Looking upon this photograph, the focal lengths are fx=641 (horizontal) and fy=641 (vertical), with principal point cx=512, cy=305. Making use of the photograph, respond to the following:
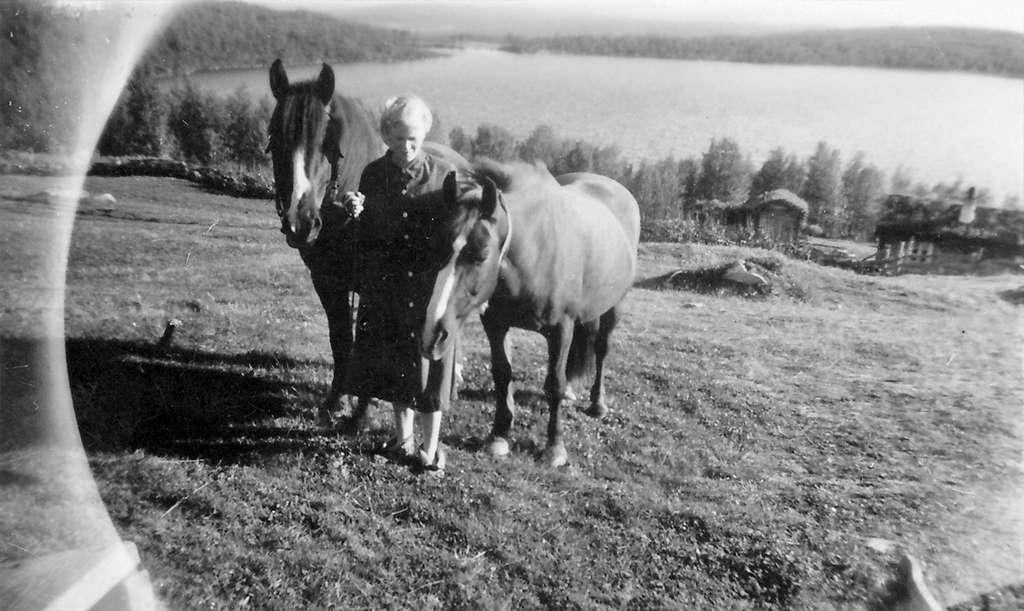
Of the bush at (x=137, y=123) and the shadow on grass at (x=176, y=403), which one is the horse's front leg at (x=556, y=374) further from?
the bush at (x=137, y=123)

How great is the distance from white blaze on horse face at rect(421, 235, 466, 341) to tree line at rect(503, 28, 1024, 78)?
86cm

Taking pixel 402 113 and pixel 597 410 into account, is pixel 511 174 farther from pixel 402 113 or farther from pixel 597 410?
pixel 597 410

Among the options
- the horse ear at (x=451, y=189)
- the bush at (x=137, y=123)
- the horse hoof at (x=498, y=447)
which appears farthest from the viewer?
the horse hoof at (x=498, y=447)

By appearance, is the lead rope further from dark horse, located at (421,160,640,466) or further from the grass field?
the grass field

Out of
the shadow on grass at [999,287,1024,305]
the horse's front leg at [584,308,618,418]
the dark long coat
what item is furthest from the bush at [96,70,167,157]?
the shadow on grass at [999,287,1024,305]

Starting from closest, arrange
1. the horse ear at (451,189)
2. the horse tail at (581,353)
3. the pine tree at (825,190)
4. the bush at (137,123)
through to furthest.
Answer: the horse ear at (451,189) < the pine tree at (825,190) < the bush at (137,123) < the horse tail at (581,353)

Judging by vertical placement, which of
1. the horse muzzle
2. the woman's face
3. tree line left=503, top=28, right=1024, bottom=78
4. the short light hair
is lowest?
the horse muzzle

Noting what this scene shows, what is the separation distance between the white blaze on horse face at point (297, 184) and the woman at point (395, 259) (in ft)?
0.45

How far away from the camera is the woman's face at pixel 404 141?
184cm

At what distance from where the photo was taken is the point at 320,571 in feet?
6.21

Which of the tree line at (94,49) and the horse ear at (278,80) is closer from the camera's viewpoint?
the horse ear at (278,80)

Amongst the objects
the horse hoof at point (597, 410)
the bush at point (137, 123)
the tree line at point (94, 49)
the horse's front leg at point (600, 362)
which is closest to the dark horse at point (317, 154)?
the tree line at point (94, 49)

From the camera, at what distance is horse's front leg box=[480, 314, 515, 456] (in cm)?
235

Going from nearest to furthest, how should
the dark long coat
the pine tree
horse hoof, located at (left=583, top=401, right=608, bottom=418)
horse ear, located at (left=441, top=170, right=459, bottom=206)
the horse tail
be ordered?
horse ear, located at (left=441, top=170, right=459, bottom=206)
the dark long coat
the pine tree
horse hoof, located at (left=583, top=401, right=608, bottom=418)
the horse tail
